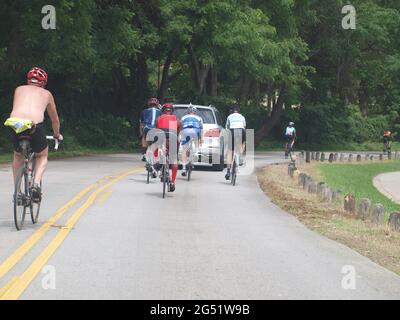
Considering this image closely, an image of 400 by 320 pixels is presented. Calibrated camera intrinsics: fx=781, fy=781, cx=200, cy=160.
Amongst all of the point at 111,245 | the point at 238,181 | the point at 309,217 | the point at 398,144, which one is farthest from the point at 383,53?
the point at 111,245

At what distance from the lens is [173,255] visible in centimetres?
917

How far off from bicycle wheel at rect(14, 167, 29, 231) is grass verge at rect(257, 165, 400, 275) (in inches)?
177

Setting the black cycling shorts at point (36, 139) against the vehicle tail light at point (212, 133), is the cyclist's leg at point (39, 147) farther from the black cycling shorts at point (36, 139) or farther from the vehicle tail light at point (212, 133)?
the vehicle tail light at point (212, 133)

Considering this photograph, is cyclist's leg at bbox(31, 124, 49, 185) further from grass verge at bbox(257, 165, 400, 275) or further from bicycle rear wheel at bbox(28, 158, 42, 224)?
grass verge at bbox(257, 165, 400, 275)

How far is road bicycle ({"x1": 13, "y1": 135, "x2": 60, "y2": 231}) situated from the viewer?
10242 millimetres

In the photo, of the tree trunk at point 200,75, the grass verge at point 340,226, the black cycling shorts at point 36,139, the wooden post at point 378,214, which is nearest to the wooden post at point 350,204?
the grass verge at point 340,226

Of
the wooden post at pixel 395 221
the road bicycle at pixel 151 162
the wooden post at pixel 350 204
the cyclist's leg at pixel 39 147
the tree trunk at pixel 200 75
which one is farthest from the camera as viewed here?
the tree trunk at pixel 200 75

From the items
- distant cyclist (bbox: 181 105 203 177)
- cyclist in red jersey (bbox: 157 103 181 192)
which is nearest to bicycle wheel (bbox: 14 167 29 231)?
cyclist in red jersey (bbox: 157 103 181 192)

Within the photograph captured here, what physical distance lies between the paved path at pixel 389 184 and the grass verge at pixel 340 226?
7.99m

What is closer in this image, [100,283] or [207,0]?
[100,283]

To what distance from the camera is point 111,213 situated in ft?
42.1

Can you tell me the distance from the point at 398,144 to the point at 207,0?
36.4m

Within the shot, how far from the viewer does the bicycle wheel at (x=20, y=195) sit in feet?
33.7
